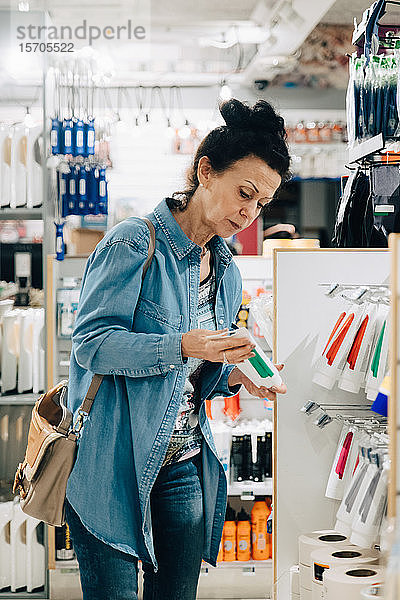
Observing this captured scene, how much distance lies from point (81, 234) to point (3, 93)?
1678mm

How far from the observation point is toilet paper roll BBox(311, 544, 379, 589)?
212 cm

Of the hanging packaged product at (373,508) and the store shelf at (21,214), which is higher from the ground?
the store shelf at (21,214)

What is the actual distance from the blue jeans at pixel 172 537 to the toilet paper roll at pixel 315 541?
0.44 meters

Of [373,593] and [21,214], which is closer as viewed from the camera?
[373,593]

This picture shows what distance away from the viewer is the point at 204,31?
6059 mm

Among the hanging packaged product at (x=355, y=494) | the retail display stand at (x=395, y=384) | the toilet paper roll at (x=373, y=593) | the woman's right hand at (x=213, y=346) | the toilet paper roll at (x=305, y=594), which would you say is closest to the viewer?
the retail display stand at (x=395, y=384)

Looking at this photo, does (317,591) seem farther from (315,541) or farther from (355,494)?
(355,494)

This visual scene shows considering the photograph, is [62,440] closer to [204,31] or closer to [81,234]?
[81,234]

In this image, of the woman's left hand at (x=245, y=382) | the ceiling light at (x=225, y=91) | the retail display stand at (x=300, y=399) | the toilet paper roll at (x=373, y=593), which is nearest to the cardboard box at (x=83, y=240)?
the ceiling light at (x=225, y=91)

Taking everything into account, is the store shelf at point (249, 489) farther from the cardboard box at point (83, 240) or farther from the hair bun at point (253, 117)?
the hair bun at point (253, 117)

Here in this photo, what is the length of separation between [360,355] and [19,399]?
2.28 meters

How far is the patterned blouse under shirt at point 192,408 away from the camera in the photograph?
6.23ft

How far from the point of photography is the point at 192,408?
1.95 meters

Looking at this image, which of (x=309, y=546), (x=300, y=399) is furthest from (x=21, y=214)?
(x=309, y=546)
